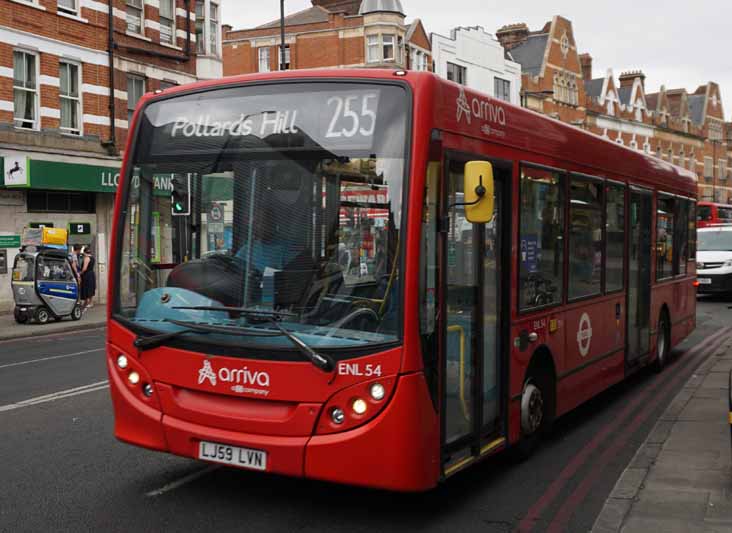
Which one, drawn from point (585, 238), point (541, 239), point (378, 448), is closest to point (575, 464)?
point (541, 239)

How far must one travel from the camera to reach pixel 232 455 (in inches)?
212

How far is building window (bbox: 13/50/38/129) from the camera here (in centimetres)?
2353

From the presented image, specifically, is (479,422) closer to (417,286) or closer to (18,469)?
(417,286)

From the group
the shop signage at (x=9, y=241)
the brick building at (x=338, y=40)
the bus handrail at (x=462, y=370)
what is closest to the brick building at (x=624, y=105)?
the brick building at (x=338, y=40)

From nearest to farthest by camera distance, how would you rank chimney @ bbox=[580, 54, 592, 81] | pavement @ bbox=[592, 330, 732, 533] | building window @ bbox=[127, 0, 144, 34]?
pavement @ bbox=[592, 330, 732, 533] → building window @ bbox=[127, 0, 144, 34] → chimney @ bbox=[580, 54, 592, 81]

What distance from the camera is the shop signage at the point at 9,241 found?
22.6m

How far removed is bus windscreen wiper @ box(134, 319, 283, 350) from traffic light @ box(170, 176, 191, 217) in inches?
30.1

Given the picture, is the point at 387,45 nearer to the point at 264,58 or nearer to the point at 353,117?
the point at 264,58

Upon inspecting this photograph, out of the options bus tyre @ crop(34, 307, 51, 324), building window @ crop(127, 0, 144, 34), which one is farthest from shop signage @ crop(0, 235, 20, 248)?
building window @ crop(127, 0, 144, 34)

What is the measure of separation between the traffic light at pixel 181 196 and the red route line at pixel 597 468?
316cm

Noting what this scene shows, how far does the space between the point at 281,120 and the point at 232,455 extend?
2112 millimetres

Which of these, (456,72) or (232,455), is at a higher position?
(456,72)

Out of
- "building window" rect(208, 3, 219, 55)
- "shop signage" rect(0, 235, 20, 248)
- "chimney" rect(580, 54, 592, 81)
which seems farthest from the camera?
"chimney" rect(580, 54, 592, 81)

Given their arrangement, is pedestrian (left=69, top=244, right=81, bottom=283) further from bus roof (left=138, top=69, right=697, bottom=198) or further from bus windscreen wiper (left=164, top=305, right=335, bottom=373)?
bus windscreen wiper (left=164, top=305, right=335, bottom=373)
